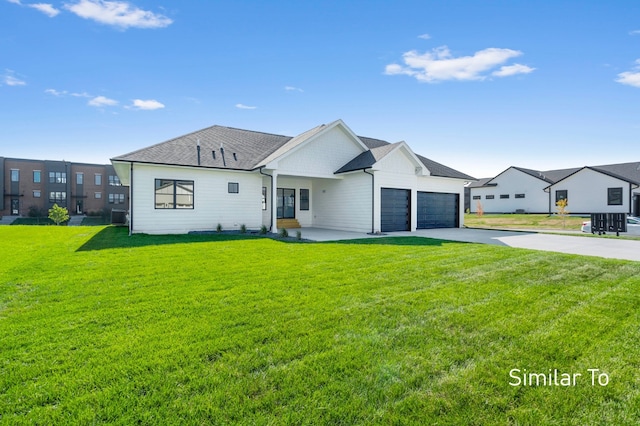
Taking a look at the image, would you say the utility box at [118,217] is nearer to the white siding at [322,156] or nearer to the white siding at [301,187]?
the white siding at [301,187]

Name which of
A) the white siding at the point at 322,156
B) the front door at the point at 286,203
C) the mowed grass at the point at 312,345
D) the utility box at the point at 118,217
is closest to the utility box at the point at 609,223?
the white siding at the point at 322,156

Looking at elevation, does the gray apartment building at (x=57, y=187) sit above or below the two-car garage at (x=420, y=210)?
above

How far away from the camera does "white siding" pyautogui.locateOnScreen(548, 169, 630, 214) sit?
2858cm

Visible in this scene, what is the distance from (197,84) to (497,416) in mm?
16608

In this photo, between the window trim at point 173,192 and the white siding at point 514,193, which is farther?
the white siding at point 514,193

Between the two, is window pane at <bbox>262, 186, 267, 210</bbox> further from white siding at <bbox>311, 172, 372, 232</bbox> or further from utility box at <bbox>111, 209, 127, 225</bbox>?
utility box at <bbox>111, 209, 127, 225</bbox>

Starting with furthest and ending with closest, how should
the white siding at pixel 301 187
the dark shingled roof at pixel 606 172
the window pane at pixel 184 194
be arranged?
the dark shingled roof at pixel 606 172
the white siding at pixel 301 187
the window pane at pixel 184 194

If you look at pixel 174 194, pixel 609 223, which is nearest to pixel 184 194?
pixel 174 194

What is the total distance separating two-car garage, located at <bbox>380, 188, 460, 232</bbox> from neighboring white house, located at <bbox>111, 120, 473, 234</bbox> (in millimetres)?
54

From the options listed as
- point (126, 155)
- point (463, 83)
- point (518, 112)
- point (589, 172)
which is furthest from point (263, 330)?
point (589, 172)

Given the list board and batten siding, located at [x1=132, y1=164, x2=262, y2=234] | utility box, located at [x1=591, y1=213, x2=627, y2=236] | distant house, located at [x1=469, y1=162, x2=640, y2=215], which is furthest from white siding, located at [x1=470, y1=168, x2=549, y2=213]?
board and batten siding, located at [x1=132, y1=164, x2=262, y2=234]

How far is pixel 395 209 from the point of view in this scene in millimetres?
16750

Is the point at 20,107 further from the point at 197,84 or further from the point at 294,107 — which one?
the point at 294,107

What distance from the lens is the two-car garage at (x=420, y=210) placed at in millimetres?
16391
